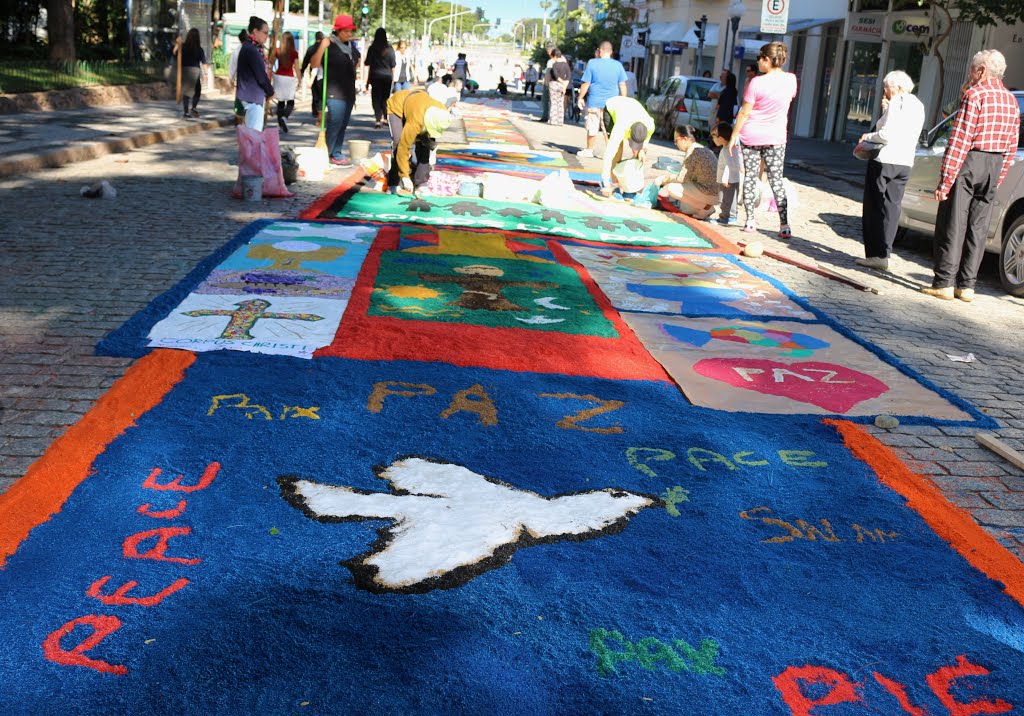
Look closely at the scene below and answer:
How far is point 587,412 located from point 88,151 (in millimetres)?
11440

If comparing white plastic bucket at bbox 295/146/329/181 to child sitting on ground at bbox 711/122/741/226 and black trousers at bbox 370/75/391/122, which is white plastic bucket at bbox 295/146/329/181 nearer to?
child sitting on ground at bbox 711/122/741/226

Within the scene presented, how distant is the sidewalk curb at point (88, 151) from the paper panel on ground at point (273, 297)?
4927 mm

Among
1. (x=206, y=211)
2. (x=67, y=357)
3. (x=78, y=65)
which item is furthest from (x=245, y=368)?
(x=78, y=65)

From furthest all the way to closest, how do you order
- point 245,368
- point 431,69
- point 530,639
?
1. point 431,69
2. point 245,368
3. point 530,639

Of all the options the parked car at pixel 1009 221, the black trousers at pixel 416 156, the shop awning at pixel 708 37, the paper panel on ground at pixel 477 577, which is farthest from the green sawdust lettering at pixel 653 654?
the shop awning at pixel 708 37

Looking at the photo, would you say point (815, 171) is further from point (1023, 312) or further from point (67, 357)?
point (67, 357)

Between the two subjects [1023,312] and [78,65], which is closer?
[1023,312]

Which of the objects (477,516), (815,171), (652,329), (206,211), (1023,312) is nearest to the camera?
(477,516)

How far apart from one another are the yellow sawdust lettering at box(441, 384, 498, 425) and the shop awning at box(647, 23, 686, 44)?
47590 millimetres

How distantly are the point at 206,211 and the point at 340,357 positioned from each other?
5.11 m

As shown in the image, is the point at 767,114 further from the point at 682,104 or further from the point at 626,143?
the point at 682,104

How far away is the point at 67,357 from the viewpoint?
5.17m

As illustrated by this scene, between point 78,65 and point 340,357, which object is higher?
point 78,65

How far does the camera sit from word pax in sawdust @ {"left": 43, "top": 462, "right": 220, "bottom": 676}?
270cm
